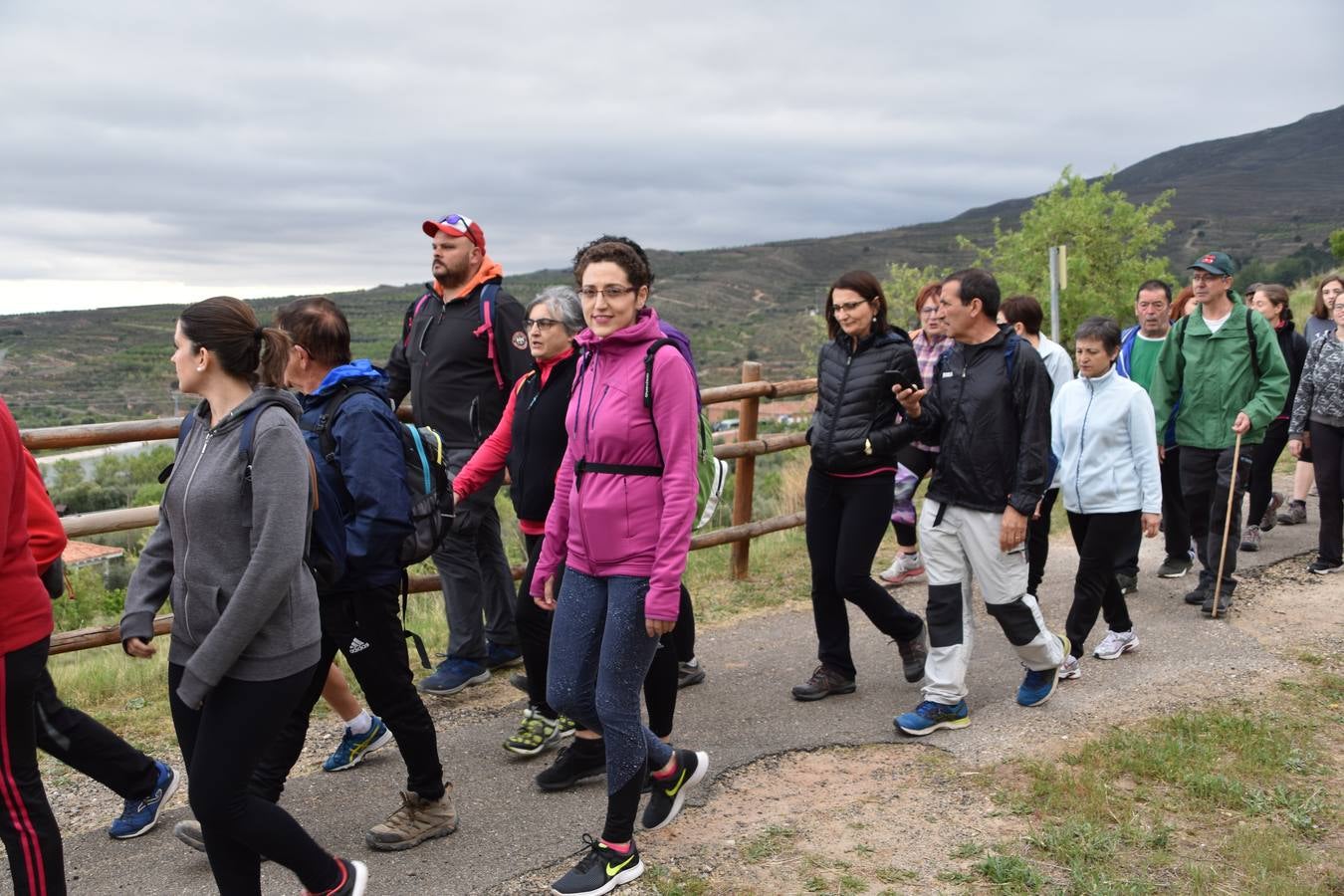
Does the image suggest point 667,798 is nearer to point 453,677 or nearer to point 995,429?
point 453,677

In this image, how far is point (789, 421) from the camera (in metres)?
27.9

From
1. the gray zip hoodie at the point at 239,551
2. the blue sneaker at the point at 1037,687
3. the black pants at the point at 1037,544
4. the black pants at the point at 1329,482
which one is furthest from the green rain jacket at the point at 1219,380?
the gray zip hoodie at the point at 239,551

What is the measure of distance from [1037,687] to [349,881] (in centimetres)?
318

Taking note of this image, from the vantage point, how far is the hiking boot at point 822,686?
17.2 feet

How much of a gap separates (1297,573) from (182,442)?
278 inches

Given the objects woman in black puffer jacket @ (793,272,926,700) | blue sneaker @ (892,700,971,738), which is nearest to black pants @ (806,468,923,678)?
woman in black puffer jacket @ (793,272,926,700)

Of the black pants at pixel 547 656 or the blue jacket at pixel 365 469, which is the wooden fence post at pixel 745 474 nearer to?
the black pants at pixel 547 656

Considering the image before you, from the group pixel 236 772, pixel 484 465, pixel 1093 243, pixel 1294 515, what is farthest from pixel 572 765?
pixel 1093 243

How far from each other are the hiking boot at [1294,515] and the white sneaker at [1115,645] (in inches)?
153

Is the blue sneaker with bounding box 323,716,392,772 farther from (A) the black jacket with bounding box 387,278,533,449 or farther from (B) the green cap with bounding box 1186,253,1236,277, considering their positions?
(B) the green cap with bounding box 1186,253,1236,277

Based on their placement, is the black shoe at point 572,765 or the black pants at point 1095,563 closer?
the black shoe at point 572,765

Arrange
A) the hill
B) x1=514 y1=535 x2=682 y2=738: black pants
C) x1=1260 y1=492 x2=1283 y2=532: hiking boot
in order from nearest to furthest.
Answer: x1=514 y1=535 x2=682 y2=738: black pants < x1=1260 y1=492 x2=1283 y2=532: hiking boot < the hill

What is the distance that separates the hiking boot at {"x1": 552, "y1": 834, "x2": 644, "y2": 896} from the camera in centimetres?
341

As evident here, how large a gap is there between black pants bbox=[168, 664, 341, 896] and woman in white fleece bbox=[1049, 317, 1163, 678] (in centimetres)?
388
